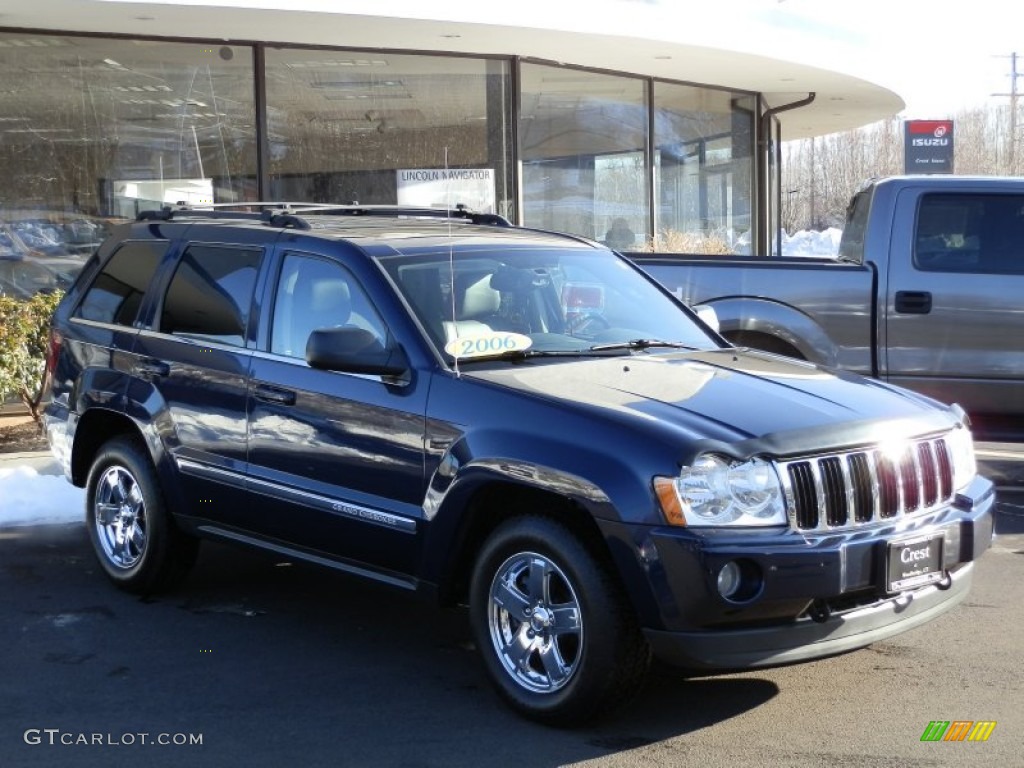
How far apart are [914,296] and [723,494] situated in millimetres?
4829

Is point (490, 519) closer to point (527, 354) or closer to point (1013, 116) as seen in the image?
point (527, 354)

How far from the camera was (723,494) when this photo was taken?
436 centimetres

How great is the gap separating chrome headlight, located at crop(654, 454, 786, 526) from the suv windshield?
120 centimetres

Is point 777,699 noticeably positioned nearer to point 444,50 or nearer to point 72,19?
point 72,19

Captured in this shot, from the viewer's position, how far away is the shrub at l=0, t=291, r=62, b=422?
10398mm

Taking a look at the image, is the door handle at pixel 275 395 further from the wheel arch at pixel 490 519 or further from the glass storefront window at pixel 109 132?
the glass storefront window at pixel 109 132

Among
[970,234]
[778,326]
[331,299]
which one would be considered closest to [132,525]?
[331,299]

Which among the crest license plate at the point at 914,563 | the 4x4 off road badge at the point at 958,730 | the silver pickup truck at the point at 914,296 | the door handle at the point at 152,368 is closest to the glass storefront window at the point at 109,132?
the silver pickup truck at the point at 914,296

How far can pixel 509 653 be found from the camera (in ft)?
15.9

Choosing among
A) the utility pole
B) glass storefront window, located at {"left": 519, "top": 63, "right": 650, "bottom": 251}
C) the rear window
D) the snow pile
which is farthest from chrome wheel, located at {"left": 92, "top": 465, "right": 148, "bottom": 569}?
the utility pole

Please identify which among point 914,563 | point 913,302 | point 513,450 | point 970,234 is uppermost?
point 970,234

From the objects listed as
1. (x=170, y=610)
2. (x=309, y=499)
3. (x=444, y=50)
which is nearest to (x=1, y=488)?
(x=170, y=610)

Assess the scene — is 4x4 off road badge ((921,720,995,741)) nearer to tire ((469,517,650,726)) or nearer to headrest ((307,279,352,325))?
tire ((469,517,650,726))

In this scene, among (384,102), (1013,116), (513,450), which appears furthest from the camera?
(1013,116)
